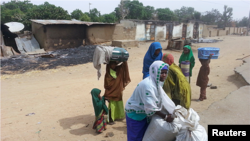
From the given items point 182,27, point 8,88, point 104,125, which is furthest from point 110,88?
point 182,27

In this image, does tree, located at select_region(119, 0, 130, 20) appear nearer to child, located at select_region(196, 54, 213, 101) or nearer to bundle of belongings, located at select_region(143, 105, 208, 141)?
child, located at select_region(196, 54, 213, 101)

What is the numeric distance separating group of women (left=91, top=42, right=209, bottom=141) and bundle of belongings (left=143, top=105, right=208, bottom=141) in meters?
0.07

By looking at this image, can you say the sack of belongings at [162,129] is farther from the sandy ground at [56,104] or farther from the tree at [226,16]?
the tree at [226,16]

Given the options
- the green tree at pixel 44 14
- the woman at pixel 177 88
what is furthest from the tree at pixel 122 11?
the woman at pixel 177 88

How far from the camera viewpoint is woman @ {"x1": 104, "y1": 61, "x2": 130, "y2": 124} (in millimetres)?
3735

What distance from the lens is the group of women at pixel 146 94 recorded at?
2.09 meters

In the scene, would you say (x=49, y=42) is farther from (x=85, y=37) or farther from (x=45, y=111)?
(x=45, y=111)

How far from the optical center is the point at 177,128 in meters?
2.13

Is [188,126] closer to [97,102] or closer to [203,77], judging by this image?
[97,102]

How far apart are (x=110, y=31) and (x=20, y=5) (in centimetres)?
2737

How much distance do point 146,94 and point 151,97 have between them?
65 millimetres

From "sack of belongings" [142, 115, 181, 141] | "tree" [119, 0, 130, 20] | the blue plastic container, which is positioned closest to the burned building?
the blue plastic container

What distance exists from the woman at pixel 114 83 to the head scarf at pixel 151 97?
158cm

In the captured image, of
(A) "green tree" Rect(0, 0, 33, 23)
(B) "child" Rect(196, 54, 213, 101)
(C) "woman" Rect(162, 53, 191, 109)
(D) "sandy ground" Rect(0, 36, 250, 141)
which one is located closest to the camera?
(C) "woman" Rect(162, 53, 191, 109)
